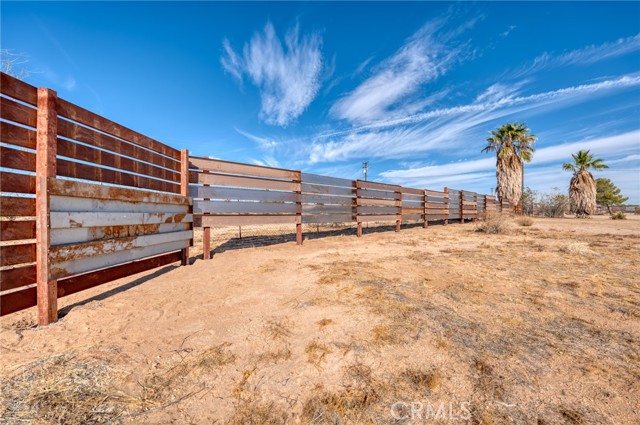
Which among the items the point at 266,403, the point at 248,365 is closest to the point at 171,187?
the point at 248,365

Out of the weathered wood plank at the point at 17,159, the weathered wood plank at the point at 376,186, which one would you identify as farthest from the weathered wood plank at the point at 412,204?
the weathered wood plank at the point at 17,159

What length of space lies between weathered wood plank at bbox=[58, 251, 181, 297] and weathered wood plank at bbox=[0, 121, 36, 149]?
54.3 inches

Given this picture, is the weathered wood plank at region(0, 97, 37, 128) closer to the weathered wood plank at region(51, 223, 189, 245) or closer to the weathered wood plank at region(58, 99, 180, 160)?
the weathered wood plank at region(58, 99, 180, 160)

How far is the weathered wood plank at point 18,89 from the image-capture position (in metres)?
2.30

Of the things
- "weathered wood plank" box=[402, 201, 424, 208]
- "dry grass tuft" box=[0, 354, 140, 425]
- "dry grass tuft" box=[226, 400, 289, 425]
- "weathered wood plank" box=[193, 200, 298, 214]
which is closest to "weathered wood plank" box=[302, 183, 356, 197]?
Answer: "weathered wood plank" box=[193, 200, 298, 214]

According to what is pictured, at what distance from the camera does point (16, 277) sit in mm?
2299

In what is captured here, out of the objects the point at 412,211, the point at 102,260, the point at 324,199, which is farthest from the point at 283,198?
the point at 412,211

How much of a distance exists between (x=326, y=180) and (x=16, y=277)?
680 centimetres

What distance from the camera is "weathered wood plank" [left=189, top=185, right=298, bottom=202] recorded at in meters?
5.32

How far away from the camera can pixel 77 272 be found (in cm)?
264

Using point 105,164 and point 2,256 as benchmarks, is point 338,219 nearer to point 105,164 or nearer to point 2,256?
point 105,164

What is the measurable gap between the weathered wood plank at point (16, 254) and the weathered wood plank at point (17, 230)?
0.08 m

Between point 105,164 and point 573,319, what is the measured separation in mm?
5403

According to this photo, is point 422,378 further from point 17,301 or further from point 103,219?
point 103,219
